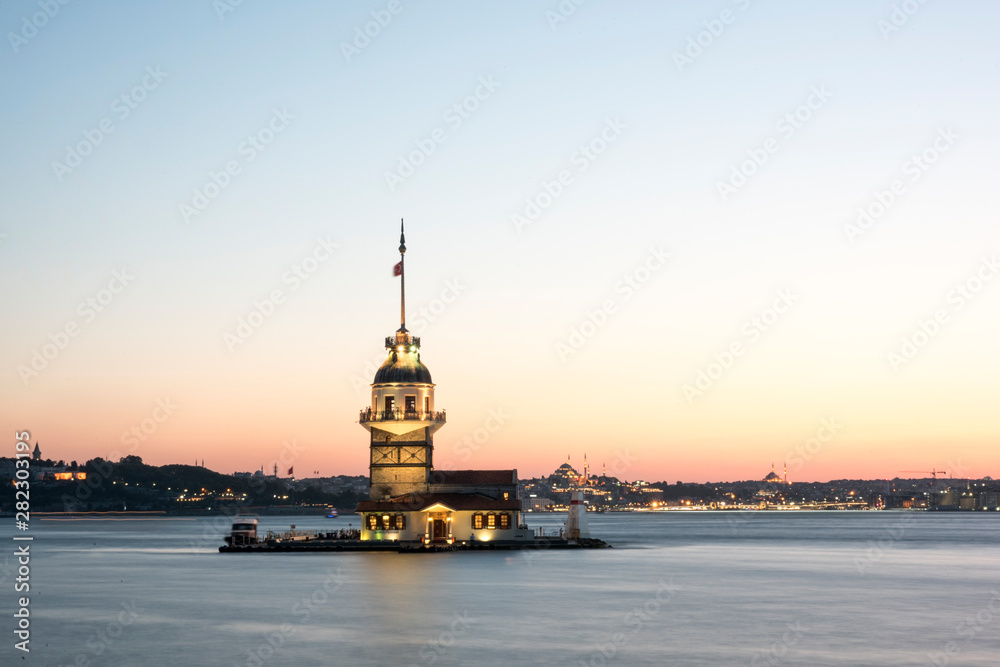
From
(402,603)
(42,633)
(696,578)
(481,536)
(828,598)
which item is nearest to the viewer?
(42,633)

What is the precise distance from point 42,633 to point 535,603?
20.5m

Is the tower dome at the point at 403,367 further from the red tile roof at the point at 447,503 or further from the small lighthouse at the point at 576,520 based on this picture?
the small lighthouse at the point at 576,520

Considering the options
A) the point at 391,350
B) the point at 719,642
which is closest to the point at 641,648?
the point at 719,642

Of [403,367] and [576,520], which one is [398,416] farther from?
[576,520]

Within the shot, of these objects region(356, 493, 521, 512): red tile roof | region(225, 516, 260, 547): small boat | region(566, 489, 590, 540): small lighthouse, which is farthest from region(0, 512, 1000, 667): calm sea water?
region(225, 516, 260, 547): small boat

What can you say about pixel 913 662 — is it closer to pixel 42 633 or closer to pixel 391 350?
pixel 42 633

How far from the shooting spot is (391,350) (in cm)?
8969

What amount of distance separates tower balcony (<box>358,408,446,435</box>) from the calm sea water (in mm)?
10751

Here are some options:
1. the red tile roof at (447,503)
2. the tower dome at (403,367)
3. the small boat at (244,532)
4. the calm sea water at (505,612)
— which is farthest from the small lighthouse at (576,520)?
the small boat at (244,532)

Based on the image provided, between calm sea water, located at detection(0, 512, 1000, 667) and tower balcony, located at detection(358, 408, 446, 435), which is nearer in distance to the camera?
calm sea water, located at detection(0, 512, 1000, 667)

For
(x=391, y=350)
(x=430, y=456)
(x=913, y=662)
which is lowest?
(x=913, y=662)

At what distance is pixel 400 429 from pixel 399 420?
2.78 feet

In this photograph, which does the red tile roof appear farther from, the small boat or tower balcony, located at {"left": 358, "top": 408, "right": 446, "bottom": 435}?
the small boat

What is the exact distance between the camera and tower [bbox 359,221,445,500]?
87250 millimetres
